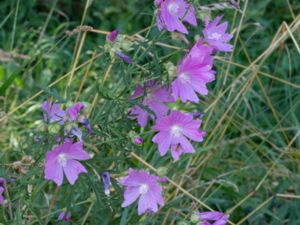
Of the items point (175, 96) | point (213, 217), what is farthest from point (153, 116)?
point (213, 217)

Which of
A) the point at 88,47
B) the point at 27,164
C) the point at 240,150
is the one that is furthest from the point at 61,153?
the point at 88,47

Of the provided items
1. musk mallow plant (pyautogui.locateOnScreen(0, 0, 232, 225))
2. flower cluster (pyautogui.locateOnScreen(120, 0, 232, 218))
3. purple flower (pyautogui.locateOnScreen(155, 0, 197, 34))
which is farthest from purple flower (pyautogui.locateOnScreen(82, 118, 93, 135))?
purple flower (pyautogui.locateOnScreen(155, 0, 197, 34))

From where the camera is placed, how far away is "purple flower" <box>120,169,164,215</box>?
1525mm

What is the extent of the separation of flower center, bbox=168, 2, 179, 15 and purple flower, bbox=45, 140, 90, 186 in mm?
312

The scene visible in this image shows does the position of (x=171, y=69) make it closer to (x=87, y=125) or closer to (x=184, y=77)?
(x=184, y=77)

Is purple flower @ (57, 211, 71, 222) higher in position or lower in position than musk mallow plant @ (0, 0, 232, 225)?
lower

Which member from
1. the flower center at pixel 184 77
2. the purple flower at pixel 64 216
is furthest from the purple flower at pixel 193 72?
the purple flower at pixel 64 216

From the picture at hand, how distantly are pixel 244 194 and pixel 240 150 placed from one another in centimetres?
24

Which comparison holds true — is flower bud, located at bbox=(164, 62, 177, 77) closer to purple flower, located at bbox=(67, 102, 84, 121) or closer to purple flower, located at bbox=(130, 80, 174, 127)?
purple flower, located at bbox=(130, 80, 174, 127)

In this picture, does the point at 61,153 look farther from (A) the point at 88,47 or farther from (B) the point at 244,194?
(A) the point at 88,47

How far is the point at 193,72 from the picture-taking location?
4.77ft

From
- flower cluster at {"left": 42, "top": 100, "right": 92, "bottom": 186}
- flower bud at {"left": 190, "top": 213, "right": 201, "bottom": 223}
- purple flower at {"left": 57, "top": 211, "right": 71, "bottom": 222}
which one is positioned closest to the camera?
flower cluster at {"left": 42, "top": 100, "right": 92, "bottom": 186}

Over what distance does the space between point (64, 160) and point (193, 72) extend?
296 mm

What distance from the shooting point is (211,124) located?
210 centimetres
